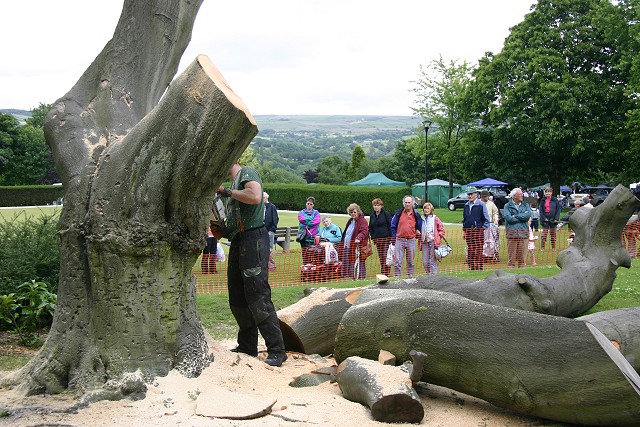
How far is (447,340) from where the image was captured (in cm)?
523

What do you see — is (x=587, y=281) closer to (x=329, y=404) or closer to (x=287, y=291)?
(x=287, y=291)

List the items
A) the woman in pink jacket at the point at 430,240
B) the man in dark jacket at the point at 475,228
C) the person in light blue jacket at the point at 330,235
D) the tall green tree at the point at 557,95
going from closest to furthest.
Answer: the woman in pink jacket at the point at 430,240 → the person in light blue jacket at the point at 330,235 → the man in dark jacket at the point at 475,228 → the tall green tree at the point at 557,95

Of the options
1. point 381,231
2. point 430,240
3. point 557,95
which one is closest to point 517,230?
point 430,240

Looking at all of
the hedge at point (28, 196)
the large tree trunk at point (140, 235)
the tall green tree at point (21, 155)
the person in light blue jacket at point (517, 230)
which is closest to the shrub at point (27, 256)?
the large tree trunk at point (140, 235)

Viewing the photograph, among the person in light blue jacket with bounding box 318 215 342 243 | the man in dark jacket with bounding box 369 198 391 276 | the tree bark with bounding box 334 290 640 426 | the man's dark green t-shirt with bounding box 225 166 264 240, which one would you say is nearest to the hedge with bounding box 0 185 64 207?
the person in light blue jacket with bounding box 318 215 342 243

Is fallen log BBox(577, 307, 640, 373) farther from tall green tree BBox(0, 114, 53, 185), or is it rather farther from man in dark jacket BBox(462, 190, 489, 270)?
tall green tree BBox(0, 114, 53, 185)

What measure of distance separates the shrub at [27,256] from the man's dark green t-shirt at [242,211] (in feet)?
10.1

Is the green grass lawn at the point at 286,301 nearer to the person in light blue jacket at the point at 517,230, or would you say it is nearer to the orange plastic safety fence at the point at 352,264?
the orange plastic safety fence at the point at 352,264

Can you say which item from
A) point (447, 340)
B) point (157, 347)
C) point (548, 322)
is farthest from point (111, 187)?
point (548, 322)

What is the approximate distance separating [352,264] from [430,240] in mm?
1438

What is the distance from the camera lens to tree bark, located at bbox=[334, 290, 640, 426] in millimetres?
4754

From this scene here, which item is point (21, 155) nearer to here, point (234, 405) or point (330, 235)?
point (330, 235)

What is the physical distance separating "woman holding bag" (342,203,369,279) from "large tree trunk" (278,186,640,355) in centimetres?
→ 381

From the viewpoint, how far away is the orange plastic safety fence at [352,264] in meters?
12.6
